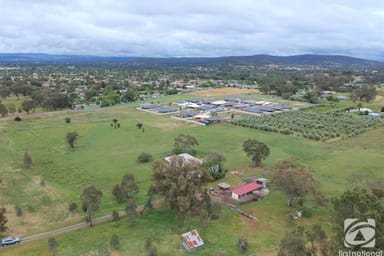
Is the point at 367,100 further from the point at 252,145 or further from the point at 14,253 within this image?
the point at 14,253

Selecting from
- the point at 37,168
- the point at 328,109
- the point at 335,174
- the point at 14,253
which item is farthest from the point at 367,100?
the point at 14,253

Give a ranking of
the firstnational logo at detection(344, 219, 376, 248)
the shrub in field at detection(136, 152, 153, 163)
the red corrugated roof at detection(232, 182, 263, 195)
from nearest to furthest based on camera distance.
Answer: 1. the firstnational logo at detection(344, 219, 376, 248)
2. the red corrugated roof at detection(232, 182, 263, 195)
3. the shrub in field at detection(136, 152, 153, 163)

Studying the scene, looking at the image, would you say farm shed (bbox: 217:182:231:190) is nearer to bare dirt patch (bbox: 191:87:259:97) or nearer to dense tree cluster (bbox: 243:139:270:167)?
dense tree cluster (bbox: 243:139:270:167)

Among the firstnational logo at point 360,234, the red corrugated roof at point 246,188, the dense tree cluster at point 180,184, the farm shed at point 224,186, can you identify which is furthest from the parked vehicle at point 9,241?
the firstnational logo at point 360,234

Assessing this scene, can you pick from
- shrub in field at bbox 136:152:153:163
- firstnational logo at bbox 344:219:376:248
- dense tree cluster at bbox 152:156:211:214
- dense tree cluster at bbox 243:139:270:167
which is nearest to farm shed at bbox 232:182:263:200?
dense tree cluster at bbox 152:156:211:214

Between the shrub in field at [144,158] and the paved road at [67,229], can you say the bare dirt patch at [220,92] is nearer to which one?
the shrub in field at [144,158]

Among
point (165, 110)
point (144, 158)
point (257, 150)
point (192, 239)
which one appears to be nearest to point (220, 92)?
point (165, 110)
